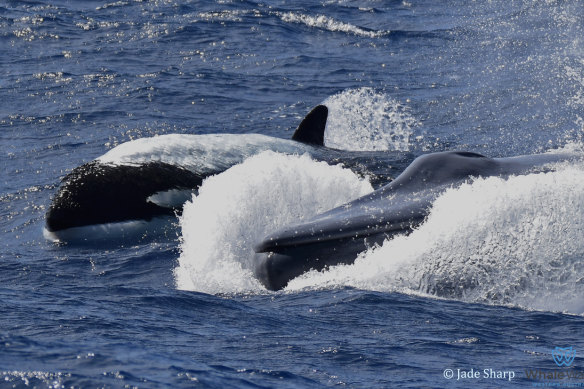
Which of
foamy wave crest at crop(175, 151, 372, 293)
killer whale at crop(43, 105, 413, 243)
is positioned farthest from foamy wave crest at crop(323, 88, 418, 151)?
foamy wave crest at crop(175, 151, 372, 293)

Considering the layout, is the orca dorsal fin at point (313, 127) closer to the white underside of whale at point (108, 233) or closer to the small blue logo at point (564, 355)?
the white underside of whale at point (108, 233)

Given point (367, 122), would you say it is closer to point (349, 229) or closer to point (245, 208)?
point (245, 208)

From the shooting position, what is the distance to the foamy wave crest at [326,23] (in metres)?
31.1

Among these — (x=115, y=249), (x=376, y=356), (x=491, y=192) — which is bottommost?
(x=115, y=249)

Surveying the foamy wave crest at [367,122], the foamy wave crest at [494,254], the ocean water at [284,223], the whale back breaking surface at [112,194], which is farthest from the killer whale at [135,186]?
the foamy wave crest at [494,254]

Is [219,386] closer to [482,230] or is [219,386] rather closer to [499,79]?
[482,230]

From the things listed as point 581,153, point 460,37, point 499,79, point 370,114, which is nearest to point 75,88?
point 370,114

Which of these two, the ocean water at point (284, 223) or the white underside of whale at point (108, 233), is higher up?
the ocean water at point (284, 223)

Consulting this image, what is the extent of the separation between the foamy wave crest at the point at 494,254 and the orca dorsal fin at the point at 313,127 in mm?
6723

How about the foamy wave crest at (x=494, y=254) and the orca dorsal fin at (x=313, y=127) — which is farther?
the orca dorsal fin at (x=313, y=127)

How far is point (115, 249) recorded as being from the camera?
44.6ft

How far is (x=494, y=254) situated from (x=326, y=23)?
2344cm

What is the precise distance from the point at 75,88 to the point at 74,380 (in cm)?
1805

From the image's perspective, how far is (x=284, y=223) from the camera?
12.0m
